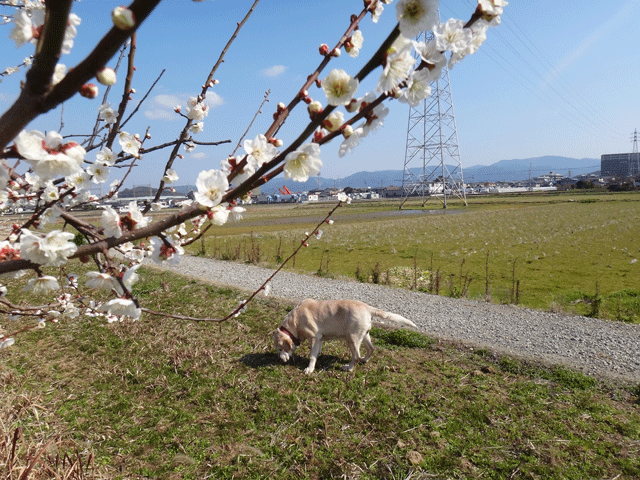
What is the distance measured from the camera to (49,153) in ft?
3.20

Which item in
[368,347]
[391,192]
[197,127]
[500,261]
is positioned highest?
[197,127]

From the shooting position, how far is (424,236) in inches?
1001

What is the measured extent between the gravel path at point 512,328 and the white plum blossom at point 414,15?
19.1 feet

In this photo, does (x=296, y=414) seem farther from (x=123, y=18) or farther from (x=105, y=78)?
(x=123, y=18)

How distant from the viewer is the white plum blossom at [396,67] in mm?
888

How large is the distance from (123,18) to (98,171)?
6.53ft

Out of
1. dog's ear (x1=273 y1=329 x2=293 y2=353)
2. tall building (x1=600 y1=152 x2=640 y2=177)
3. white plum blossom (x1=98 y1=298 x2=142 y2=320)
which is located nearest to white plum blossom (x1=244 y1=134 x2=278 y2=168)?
white plum blossom (x1=98 y1=298 x2=142 y2=320)

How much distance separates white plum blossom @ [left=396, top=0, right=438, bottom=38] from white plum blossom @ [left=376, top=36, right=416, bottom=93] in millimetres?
65

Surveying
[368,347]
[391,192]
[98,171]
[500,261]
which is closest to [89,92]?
[98,171]

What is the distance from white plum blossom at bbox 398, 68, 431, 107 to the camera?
0.92m

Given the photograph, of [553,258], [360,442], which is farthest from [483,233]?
[360,442]

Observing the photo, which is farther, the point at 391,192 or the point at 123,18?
the point at 391,192

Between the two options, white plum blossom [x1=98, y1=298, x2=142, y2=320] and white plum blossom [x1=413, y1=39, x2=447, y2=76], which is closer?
white plum blossom [x1=413, y1=39, x2=447, y2=76]

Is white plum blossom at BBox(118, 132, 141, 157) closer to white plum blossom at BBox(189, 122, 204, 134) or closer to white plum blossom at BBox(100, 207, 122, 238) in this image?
white plum blossom at BBox(189, 122, 204, 134)
